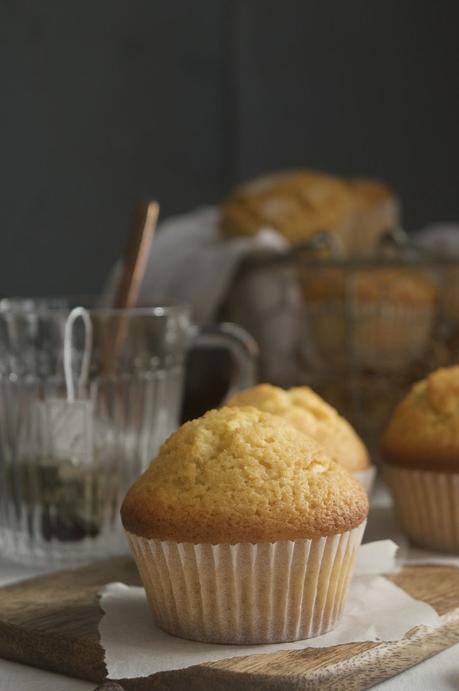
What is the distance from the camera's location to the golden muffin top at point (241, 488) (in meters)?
0.88

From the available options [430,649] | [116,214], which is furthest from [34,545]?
[116,214]

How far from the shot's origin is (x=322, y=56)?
9.74 feet

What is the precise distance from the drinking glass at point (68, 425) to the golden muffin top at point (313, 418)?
5.5 inches

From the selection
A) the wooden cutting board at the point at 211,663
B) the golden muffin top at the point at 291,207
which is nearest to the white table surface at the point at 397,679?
the wooden cutting board at the point at 211,663

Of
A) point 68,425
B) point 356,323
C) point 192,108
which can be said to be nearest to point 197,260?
point 356,323

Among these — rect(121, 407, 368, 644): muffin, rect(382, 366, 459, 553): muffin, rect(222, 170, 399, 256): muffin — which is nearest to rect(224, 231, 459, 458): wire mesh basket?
rect(222, 170, 399, 256): muffin

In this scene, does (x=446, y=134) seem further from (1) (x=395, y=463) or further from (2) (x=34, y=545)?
(2) (x=34, y=545)

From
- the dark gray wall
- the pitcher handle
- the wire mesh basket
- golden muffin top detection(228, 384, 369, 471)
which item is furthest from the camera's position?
the dark gray wall

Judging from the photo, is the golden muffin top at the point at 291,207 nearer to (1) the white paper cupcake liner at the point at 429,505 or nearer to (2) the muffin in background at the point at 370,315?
(2) the muffin in background at the point at 370,315

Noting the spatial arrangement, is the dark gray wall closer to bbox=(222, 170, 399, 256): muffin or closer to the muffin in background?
bbox=(222, 170, 399, 256): muffin

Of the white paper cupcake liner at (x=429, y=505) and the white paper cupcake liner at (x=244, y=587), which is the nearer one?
the white paper cupcake liner at (x=244, y=587)

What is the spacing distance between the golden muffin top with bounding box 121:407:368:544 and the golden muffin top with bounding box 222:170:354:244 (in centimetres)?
108

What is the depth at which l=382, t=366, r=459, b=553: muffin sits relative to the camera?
3.94ft

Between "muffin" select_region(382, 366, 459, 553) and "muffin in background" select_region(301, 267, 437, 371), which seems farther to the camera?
"muffin in background" select_region(301, 267, 437, 371)
